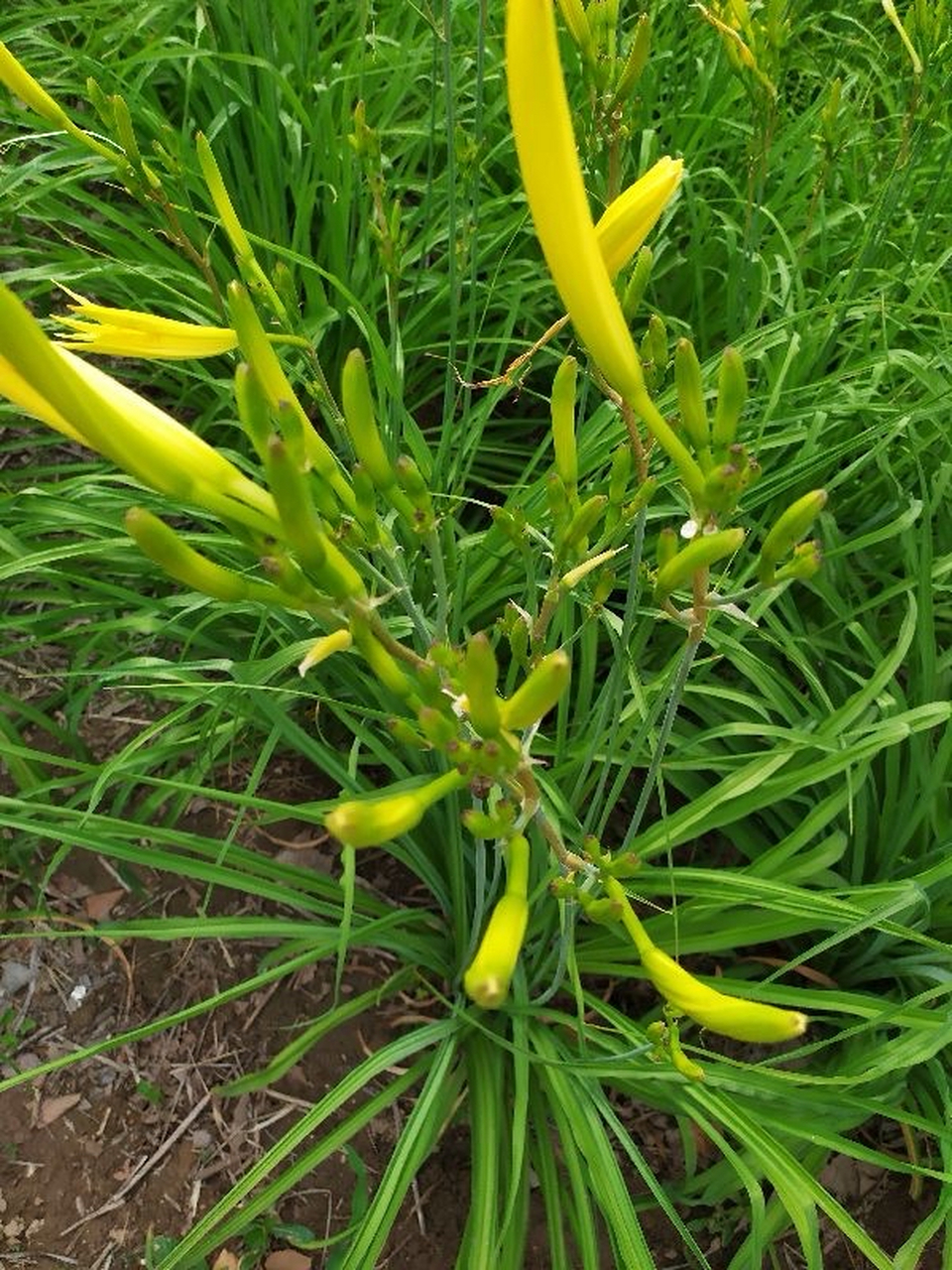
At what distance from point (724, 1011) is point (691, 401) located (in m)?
0.44

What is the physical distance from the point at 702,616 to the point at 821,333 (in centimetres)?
136

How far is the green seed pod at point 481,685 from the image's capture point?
2.01 ft

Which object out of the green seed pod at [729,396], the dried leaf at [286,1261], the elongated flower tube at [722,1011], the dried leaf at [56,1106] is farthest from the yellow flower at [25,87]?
the dried leaf at [286,1261]

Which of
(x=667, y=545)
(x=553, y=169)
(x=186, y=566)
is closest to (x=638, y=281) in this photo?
(x=667, y=545)

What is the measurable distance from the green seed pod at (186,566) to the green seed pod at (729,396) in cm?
35

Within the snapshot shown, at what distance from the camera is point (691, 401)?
0.80 meters

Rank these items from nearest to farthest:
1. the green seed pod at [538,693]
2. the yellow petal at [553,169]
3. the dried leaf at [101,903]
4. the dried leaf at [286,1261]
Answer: the yellow petal at [553,169] → the green seed pod at [538,693] → the dried leaf at [286,1261] → the dried leaf at [101,903]

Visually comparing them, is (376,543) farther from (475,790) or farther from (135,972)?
(135,972)

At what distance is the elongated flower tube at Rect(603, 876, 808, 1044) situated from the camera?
0.63 meters

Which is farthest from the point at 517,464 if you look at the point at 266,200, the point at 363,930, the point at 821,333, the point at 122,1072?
the point at 122,1072

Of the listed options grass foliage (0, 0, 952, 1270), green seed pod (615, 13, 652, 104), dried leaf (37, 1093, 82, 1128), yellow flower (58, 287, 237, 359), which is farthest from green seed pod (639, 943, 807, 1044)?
dried leaf (37, 1093, 82, 1128)

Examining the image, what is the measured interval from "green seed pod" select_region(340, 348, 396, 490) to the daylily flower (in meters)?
0.13

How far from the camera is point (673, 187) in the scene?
810 mm

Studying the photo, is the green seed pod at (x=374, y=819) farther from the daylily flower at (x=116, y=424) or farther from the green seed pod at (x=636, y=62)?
the green seed pod at (x=636, y=62)
